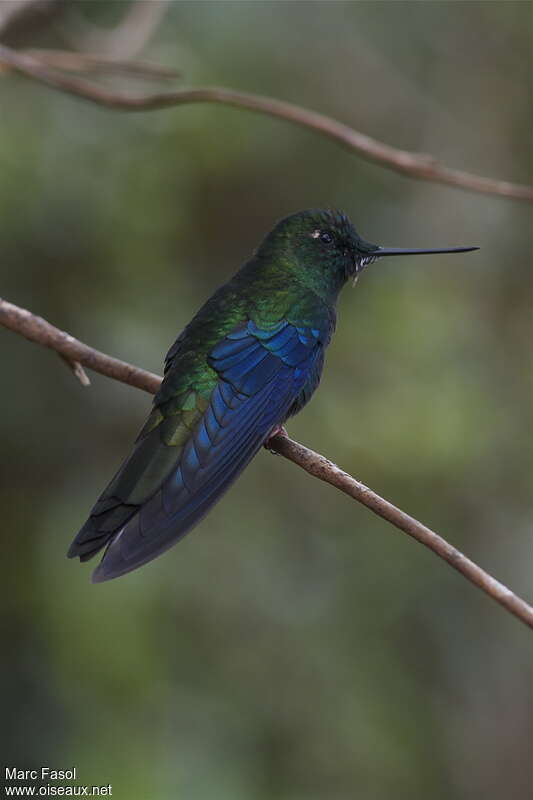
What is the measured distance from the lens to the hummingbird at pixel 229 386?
237cm

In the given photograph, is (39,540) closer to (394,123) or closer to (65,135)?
(65,135)

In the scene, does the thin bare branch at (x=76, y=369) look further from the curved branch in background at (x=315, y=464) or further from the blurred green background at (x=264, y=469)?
the blurred green background at (x=264, y=469)

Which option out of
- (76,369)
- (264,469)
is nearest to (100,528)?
(76,369)

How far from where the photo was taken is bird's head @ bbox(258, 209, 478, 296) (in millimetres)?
3275

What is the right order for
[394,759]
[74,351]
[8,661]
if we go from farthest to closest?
[394,759], [8,661], [74,351]

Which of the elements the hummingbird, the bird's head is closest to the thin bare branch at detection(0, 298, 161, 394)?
the hummingbird

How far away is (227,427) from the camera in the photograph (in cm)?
273

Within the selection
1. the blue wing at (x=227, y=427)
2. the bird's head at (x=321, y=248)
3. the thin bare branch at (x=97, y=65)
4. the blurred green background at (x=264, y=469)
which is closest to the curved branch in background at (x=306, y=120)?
the thin bare branch at (x=97, y=65)

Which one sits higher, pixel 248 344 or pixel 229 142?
pixel 229 142

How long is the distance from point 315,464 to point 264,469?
71.9 inches

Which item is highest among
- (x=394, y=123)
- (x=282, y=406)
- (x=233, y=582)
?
(x=394, y=123)

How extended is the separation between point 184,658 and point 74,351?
142cm

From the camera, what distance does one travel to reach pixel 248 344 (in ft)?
9.82

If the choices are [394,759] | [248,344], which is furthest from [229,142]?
[394,759]
